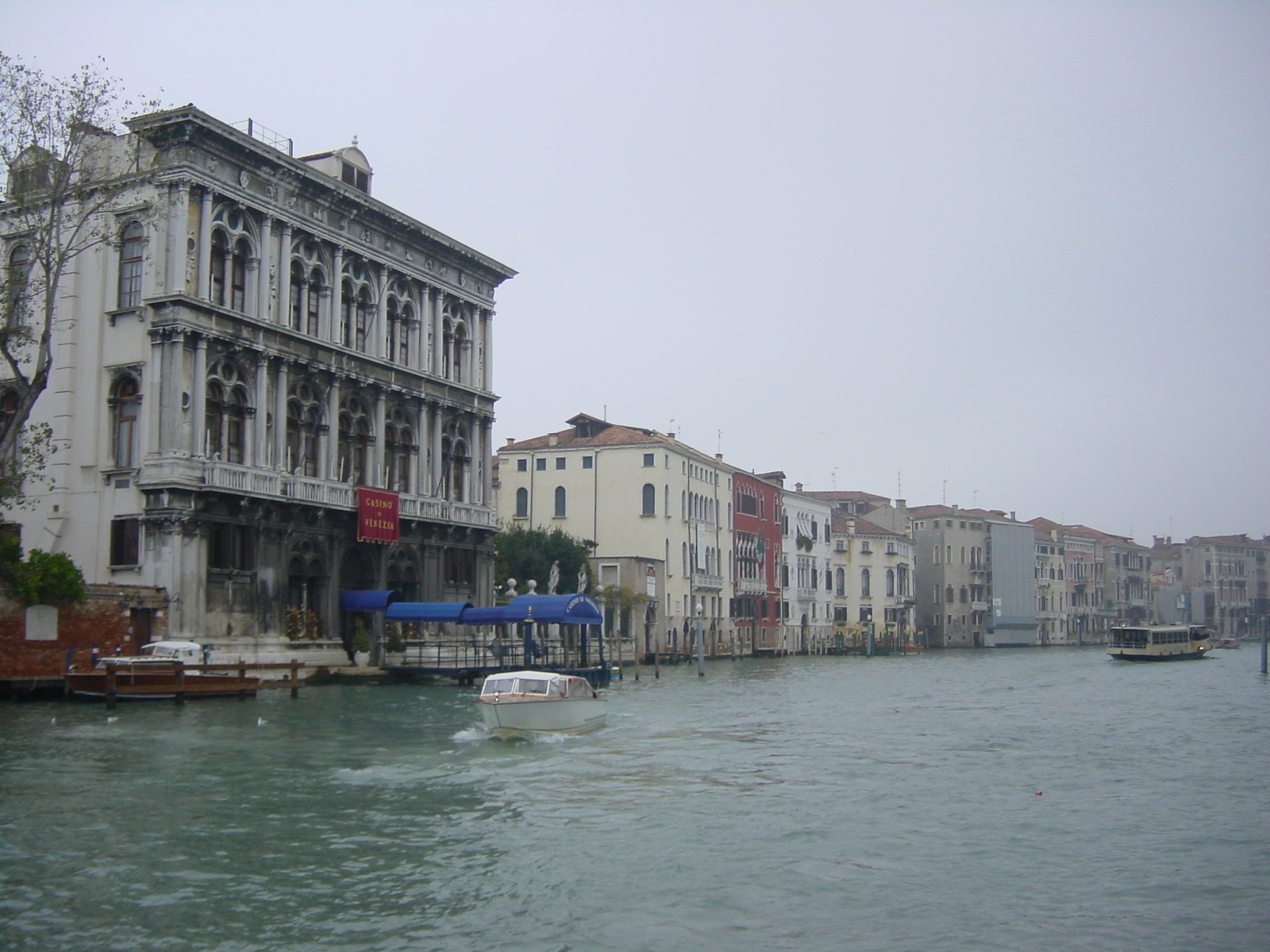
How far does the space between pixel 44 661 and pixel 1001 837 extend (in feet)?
71.4

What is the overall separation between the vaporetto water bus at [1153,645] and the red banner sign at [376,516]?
42.2 m

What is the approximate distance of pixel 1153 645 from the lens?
2712 inches

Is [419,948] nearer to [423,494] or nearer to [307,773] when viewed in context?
[307,773]

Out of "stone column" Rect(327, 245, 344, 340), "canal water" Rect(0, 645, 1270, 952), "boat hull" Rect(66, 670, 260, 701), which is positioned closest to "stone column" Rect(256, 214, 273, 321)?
"stone column" Rect(327, 245, 344, 340)

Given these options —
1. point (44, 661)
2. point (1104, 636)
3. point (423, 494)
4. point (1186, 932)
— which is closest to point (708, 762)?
point (1186, 932)

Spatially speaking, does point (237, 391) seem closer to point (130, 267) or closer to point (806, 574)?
point (130, 267)

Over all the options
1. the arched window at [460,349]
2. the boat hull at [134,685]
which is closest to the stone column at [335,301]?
the arched window at [460,349]

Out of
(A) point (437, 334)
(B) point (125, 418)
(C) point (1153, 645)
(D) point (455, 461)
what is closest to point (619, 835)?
(B) point (125, 418)

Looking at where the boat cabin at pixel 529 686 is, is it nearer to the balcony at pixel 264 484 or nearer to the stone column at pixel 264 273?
the balcony at pixel 264 484

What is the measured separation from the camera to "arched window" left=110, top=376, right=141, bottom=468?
34.3m

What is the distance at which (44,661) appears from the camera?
29.1 m

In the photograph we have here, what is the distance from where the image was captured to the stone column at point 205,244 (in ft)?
113

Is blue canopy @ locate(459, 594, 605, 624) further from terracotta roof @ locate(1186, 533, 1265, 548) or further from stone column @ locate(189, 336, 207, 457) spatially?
terracotta roof @ locate(1186, 533, 1265, 548)

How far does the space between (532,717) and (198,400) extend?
15041 mm
